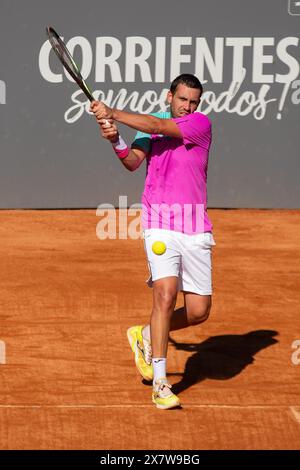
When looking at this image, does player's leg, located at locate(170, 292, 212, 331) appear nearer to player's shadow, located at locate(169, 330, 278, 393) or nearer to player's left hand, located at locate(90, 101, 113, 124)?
player's shadow, located at locate(169, 330, 278, 393)

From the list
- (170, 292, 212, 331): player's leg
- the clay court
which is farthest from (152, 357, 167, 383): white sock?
(170, 292, 212, 331): player's leg

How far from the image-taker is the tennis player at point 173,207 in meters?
6.55

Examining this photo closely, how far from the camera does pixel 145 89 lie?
13609 mm

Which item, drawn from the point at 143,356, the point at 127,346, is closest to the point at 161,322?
the point at 143,356

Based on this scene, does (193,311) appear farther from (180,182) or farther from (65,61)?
(65,61)

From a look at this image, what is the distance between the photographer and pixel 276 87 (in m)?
13.7

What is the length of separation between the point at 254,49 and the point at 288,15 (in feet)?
1.96

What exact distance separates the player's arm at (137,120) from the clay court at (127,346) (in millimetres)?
1652

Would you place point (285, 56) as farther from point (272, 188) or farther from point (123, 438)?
point (123, 438)

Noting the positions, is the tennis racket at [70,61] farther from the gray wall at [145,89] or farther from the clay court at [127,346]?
the gray wall at [145,89]

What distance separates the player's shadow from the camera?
24.2 ft

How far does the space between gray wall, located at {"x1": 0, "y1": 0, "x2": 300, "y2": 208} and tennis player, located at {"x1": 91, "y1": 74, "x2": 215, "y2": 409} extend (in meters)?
6.89

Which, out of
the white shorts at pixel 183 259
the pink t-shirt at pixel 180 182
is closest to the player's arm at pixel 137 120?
the pink t-shirt at pixel 180 182

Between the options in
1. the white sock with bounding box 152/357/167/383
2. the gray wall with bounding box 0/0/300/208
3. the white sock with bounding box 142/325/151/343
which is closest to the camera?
the white sock with bounding box 152/357/167/383
